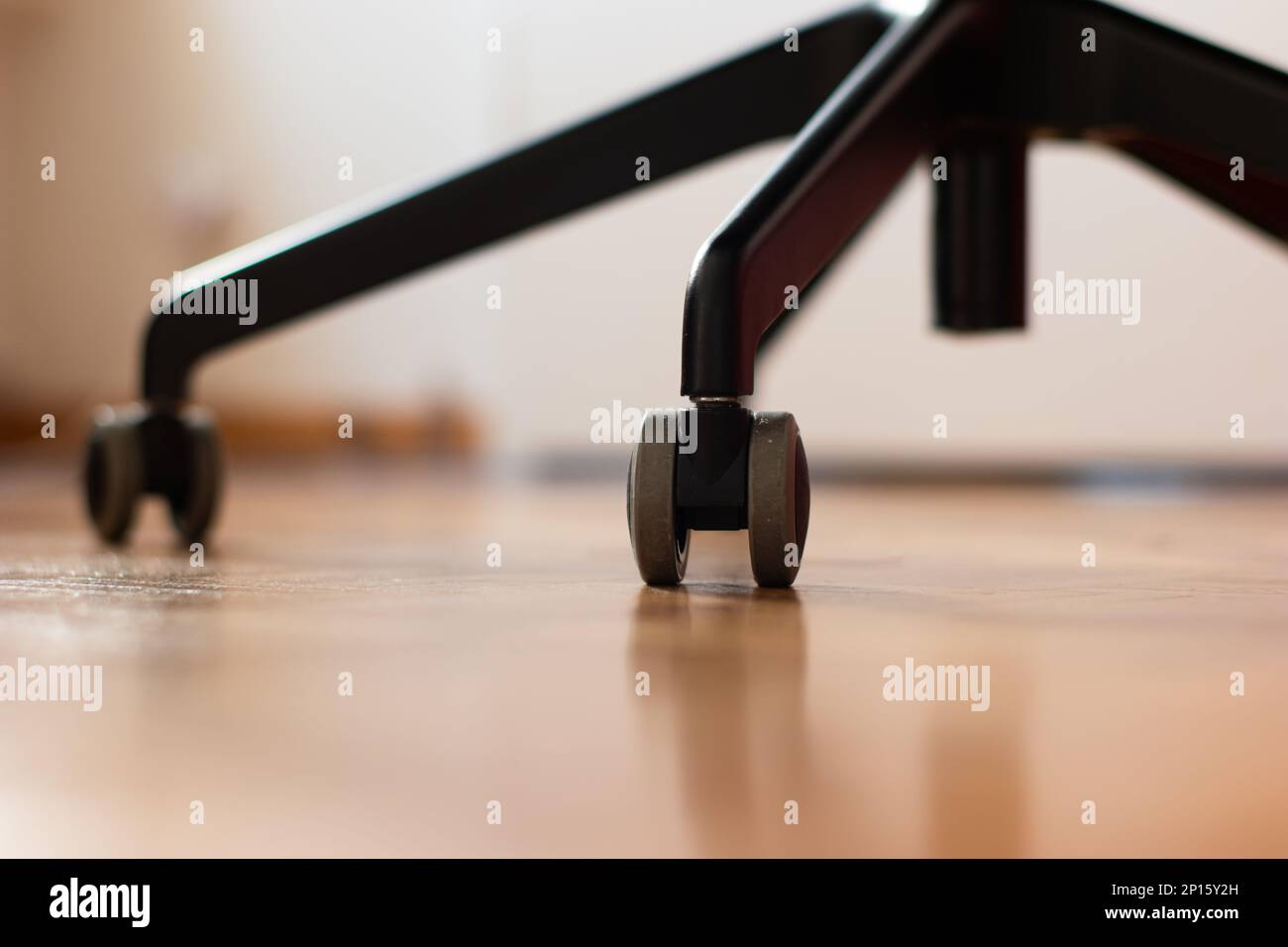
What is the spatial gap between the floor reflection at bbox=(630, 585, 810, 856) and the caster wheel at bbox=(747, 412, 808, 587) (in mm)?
34

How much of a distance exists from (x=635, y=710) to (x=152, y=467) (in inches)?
28.4

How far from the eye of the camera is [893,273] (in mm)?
2367

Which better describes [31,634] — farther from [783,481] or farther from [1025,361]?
[1025,361]

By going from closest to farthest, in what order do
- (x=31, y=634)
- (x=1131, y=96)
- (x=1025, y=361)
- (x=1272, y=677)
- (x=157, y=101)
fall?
(x=1272, y=677) → (x=31, y=634) → (x=1131, y=96) → (x=1025, y=361) → (x=157, y=101)

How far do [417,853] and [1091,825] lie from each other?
163mm

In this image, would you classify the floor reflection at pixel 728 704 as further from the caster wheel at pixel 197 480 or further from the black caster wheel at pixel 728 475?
the caster wheel at pixel 197 480

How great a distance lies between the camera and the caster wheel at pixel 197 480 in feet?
3.66

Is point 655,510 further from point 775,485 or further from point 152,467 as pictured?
point 152,467

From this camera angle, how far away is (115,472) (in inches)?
43.0

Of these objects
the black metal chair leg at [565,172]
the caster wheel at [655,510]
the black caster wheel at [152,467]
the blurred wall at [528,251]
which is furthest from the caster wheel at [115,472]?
the caster wheel at [655,510]

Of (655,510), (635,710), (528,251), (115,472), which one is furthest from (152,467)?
(528,251)

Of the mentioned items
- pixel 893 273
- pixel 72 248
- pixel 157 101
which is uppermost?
pixel 157 101

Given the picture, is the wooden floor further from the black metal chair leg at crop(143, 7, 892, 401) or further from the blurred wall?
the blurred wall
